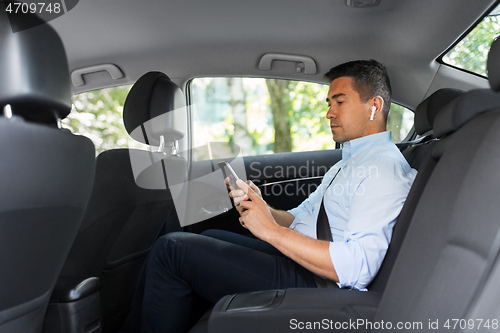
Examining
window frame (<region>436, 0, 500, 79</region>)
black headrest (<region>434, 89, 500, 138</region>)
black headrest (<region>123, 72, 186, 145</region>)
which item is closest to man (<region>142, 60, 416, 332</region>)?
black headrest (<region>434, 89, 500, 138</region>)

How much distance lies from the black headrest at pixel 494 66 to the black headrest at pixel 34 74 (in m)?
0.90

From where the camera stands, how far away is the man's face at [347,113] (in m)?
1.62

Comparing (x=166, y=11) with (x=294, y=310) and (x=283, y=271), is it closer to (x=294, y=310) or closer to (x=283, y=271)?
(x=283, y=271)

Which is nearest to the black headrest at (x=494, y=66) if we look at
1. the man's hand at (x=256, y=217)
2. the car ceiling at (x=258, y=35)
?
the man's hand at (x=256, y=217)

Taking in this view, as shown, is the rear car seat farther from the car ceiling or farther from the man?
the car ceiling

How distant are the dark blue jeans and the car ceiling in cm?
106

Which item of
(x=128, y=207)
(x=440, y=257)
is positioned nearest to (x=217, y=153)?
(x=128, y=207)

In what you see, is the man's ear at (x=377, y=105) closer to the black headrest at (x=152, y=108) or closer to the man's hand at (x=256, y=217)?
the man's hand at (x=256, y=217)

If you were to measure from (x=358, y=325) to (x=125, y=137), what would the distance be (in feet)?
5.07

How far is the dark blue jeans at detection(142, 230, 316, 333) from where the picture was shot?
53.0 inches

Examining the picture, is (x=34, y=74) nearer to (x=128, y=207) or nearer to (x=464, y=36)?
(x=128, y=207)

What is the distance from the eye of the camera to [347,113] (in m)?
1.64

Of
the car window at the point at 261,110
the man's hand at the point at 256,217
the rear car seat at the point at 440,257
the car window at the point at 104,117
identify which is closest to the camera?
the rear car seat at the point at 440,257

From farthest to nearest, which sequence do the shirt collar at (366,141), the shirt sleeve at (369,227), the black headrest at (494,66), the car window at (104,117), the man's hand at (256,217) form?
the car window at (104,117) < the shirt collar at (366,141) < the man's hand at (256,217) < the shirt sleeve at (369,227) < the black headrest at (494,66)
